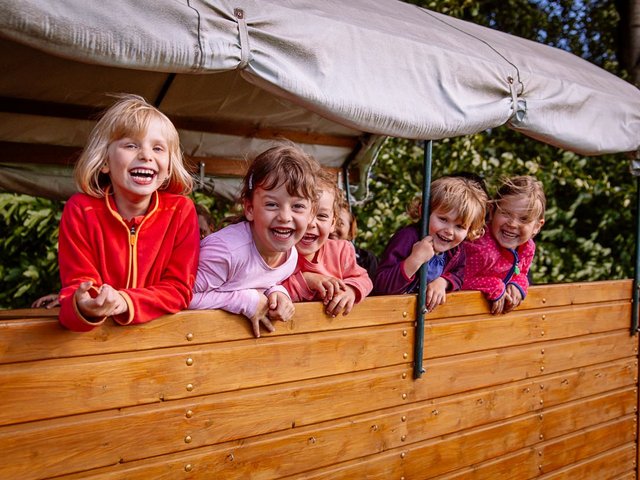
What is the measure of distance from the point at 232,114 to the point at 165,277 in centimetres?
250

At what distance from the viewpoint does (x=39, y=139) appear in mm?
4238

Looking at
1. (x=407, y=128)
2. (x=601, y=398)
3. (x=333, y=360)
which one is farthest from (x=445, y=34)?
(x=601, y=398)

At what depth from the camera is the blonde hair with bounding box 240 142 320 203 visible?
8.27ft

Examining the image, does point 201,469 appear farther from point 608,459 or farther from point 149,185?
point 608,459

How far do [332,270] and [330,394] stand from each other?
0.56 m

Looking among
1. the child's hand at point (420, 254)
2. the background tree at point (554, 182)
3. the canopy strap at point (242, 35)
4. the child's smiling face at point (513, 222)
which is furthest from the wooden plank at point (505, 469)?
the background tree at point (554, 182)

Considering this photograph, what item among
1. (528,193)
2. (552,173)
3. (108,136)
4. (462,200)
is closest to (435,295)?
(462,200)

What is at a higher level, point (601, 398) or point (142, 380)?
point (142, 380)

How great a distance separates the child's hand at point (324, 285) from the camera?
2.68 metres

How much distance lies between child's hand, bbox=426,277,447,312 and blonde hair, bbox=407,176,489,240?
1.04 ft

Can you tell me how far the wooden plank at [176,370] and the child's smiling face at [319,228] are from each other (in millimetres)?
419

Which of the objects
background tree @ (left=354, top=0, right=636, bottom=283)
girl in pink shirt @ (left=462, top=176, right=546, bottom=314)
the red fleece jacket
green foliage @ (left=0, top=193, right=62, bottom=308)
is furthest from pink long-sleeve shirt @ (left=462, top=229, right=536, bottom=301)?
green foliage @ (left=0, top=193, right=62, bottom=308)

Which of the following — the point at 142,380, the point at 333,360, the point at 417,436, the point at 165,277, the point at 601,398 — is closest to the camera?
the point at 142,380

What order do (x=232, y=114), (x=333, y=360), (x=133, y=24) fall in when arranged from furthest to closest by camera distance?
(x=232, y=114) → (x=333, y=360) → (x=133, y=24)
